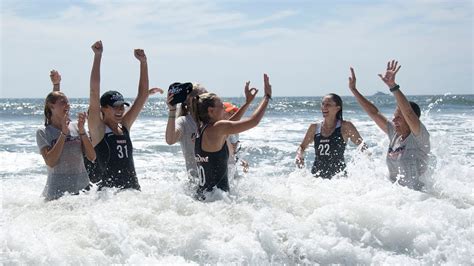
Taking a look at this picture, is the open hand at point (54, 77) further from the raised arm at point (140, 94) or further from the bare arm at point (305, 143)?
the bare arm at point (305, 143)

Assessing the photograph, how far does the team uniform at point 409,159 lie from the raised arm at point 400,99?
160mm

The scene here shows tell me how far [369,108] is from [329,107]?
68 centimetres

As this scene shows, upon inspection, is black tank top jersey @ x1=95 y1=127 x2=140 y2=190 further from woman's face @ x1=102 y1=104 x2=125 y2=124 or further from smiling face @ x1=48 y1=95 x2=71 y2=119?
smiling face @ x1=48 y1=95 x2=71 y2=119

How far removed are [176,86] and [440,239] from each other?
9.82ft

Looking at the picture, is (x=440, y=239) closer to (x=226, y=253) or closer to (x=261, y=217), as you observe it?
(x=261, y=217)

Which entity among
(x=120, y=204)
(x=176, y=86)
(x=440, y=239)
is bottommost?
(x=440, y=239)

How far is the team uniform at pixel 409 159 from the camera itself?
245 inches

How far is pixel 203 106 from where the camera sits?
543 cm

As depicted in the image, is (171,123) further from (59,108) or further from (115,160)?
(59,108)

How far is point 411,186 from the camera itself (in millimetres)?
6344

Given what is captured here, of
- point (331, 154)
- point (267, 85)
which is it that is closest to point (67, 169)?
point (267, 85)

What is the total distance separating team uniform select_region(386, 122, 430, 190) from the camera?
623 centimetres

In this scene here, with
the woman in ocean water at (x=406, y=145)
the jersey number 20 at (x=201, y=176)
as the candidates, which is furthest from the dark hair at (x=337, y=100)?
the jersey number 20 at (x=201, y=176)

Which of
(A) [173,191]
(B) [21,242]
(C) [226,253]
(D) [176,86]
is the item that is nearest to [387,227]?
(C) [226,253]
